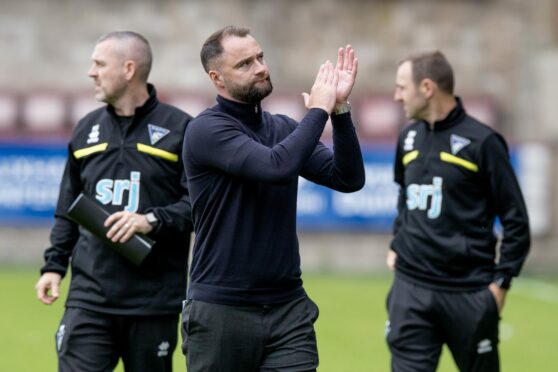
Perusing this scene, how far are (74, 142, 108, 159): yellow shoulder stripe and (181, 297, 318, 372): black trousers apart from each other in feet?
4.99

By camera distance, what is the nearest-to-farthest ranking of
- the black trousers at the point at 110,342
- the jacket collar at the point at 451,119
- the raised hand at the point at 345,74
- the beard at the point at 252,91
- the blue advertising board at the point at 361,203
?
the raised hand at the point at 345,74, the beard at the point at 252,91, the black trousers at the point at 110,342, the jacket collar at the point at 451,119, the blue advertising board at the point at 361,203

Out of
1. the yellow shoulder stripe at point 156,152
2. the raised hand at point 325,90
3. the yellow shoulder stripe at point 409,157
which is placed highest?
the raised hand at point 325,90

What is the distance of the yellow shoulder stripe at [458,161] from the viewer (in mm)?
7055

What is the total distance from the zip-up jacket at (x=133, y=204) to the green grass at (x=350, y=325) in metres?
3.37

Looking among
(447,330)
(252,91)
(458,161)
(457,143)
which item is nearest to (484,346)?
(447,330)

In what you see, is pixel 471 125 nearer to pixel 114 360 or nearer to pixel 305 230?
pixel 114 360

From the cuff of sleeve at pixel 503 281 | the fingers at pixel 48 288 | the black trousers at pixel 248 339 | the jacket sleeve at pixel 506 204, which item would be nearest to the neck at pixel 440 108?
the jacket sleeve at pixel 506 204

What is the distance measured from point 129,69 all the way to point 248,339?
80.8 inches

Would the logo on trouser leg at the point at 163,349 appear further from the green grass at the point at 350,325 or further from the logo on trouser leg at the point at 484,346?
the green grass at the point at 350,325

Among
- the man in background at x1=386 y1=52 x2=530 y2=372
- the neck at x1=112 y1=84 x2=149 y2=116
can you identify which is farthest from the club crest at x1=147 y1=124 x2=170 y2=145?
the man in background at x1=386 y1=52 x2=530 y2=372

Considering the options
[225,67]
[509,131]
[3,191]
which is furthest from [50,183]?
[225,67]

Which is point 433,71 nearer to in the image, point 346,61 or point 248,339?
point 346,61

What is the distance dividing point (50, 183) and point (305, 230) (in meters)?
3.64

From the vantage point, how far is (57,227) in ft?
22.4
